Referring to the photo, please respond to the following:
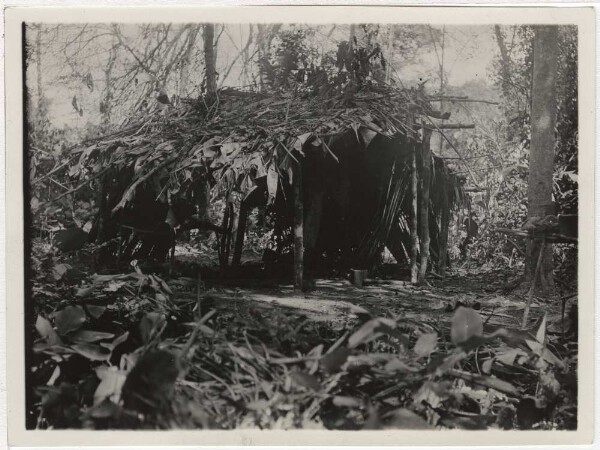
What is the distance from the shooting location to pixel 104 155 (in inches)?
148

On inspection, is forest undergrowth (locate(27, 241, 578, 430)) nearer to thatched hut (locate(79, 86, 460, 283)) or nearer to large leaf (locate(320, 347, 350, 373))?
large leaf (locate(320, 347, 350, 373))

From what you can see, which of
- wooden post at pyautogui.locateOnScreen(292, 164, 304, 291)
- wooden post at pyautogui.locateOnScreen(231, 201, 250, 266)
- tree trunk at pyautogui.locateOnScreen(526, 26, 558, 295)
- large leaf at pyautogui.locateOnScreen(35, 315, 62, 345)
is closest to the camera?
large leaf at pyautogui.locateOnScreen(35, 315, 62, 345)

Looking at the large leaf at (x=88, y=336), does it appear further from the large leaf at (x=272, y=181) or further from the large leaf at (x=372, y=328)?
the large leaf at (x=272, y=181)

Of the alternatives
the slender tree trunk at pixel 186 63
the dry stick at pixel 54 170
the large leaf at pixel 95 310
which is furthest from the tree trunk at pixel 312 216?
the large leaf at pixel 95 310

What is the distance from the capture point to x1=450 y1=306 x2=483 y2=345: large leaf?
2.69m

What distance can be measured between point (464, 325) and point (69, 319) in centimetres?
208

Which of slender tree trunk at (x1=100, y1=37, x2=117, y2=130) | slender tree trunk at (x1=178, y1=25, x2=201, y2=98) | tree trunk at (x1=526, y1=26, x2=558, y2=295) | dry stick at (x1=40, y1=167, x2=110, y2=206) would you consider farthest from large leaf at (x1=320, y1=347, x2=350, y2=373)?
slender tree trunk at (x1=100, y1=37, x2=117, y2=130)

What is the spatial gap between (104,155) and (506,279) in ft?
9.63

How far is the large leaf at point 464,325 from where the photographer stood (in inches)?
106

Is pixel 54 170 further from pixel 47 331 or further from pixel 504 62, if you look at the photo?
pixel 504 62

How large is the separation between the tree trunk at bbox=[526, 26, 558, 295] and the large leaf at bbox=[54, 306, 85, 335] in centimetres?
276

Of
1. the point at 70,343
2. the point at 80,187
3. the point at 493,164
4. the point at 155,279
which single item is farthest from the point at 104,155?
the point at 493,164

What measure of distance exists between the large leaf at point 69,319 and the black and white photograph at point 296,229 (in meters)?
0.01

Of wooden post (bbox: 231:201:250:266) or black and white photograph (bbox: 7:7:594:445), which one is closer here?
black and white photograph (bbox: 7:7:594:445)
